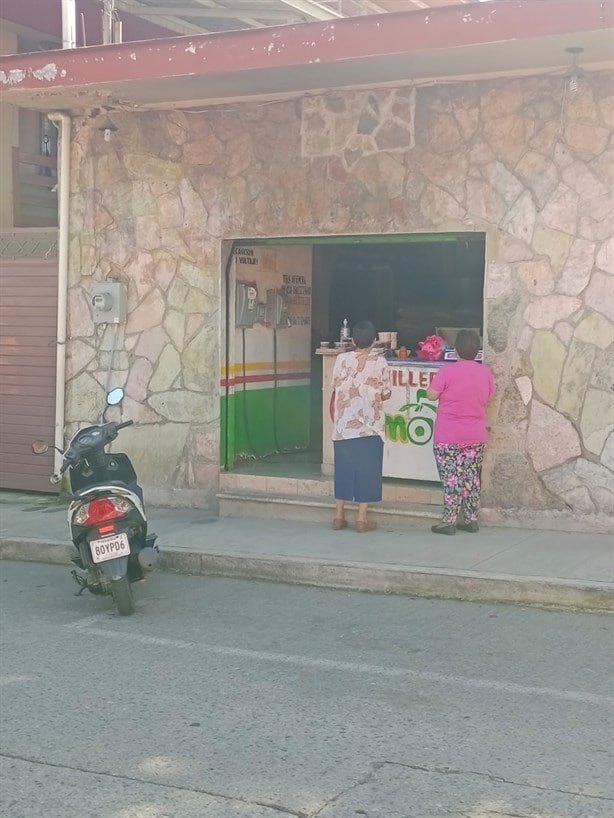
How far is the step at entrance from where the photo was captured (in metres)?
9.34

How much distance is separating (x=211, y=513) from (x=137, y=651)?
13.2ft

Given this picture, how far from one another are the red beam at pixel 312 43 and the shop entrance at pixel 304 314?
2.13 metres

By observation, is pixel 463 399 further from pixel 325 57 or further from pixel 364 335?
pixel 325 57

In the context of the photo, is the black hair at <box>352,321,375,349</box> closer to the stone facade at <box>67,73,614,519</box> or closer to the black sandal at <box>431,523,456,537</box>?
the stone facade at <box>67,73,614,519</box>

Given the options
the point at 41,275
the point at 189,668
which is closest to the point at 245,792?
the point at 189,668

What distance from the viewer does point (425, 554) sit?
26.7 feet

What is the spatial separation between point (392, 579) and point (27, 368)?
5.39 meters

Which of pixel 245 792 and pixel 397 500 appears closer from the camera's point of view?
pixel 245 792

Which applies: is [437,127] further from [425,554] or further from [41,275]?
[41,275]

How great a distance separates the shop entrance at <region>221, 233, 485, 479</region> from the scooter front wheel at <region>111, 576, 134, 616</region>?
3395mm

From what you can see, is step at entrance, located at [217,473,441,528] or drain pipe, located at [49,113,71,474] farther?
drain pipe, located at [49,113,71,474]

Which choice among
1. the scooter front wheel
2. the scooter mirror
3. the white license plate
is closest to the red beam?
the scooter mirror

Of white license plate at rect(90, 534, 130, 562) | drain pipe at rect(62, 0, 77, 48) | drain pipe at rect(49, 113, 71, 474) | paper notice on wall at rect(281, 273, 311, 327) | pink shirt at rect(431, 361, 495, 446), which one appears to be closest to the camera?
white license plate at rect(90, 534, 130, 562)

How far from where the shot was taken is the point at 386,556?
26.6 ft
